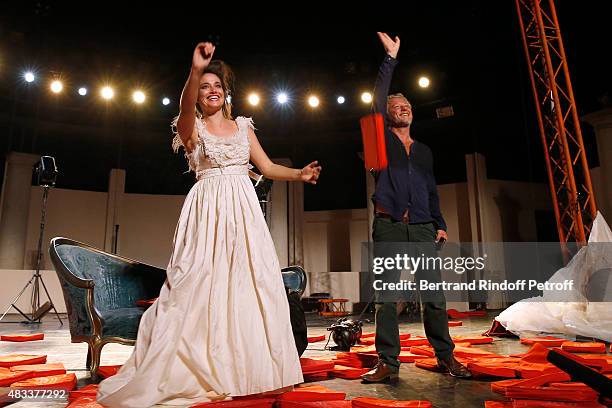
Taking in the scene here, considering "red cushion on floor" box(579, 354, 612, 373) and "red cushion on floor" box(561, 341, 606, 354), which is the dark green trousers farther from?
"red cushion on floor" box(561, 341, 606, 354)

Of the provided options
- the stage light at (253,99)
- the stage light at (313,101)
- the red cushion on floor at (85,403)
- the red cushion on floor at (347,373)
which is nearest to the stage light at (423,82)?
the stage light at (313,101)

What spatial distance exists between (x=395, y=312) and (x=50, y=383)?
5.39 ft

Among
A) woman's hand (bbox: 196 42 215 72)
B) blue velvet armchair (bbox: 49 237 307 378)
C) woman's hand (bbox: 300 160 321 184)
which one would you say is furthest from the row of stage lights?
woman's hand (bbox: 196 42 215 72)

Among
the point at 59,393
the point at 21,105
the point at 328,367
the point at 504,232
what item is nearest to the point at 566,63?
the point at 504,232

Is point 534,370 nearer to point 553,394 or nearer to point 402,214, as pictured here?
point 553,394

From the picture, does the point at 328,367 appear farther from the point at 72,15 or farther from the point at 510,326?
the point at 72,15

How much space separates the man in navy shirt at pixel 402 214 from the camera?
2.34m

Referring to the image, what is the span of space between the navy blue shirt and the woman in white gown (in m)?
0.60

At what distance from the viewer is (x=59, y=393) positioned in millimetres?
1982

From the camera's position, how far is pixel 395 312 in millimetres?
2381

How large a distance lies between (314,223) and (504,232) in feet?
13.7

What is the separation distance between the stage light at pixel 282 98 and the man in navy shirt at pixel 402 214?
736 centimetres

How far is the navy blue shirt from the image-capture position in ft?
8.00

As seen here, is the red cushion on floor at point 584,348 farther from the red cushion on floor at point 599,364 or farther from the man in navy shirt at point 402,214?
the man in navy shirt at point 402,214
